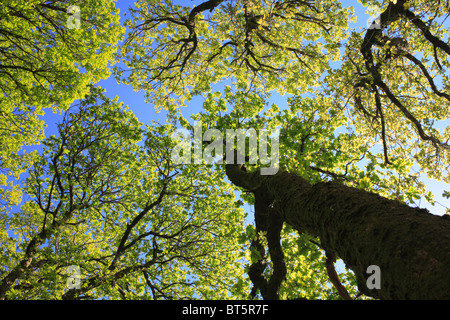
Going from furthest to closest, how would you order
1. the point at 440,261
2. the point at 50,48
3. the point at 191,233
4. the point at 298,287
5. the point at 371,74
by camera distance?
the point at 191,233 < the point at 50,48 < the point at 371,74 < the point at 298,287 < the point at 440,261

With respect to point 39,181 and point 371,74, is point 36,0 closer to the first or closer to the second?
point 39,181

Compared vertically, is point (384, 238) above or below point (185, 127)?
below

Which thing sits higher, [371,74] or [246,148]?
[371,74]

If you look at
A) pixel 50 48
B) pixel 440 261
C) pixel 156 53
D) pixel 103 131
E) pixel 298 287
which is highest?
pixel 156 53

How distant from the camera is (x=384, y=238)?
2.13 m

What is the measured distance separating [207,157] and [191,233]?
3856mm

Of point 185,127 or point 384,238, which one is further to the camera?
point 185,127

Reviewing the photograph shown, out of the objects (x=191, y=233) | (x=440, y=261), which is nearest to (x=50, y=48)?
(x=191, y=233)

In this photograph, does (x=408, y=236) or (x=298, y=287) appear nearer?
(x=408, y=236)

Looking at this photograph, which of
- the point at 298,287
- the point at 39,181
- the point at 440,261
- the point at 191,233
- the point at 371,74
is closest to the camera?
the point at 440,261

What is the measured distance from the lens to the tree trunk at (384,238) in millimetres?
1691

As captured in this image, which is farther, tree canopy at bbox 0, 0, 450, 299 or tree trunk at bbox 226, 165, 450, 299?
tree canopy at bbox 0, 0, 450, 299

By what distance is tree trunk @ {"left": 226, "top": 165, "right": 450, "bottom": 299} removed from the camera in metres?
1.69

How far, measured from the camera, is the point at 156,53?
41.5 feet
